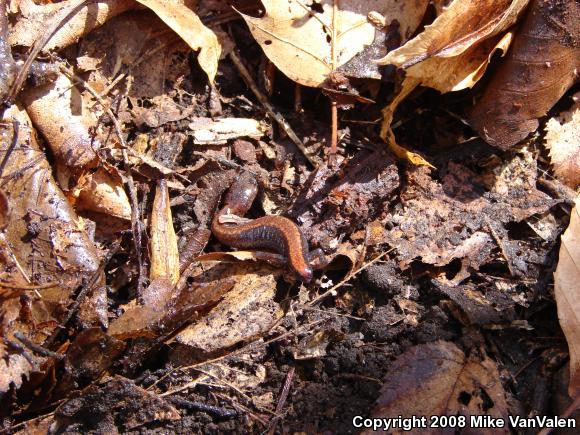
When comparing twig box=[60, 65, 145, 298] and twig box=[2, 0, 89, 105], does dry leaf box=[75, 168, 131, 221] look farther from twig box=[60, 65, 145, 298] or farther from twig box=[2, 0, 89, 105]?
twig box=[2, 0, 89, 105]

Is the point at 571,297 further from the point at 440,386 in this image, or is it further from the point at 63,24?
the point at 63,24

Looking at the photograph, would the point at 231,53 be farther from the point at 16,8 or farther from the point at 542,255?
the point at 542,255

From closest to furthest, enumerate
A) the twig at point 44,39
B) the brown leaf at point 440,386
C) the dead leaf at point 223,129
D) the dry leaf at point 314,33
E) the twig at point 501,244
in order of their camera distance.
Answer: the brown leaf at point 440,386
the twig at point 501,244
the twig at point 44,39
the dry leaf at point 314,33
the dead leaf at point 223,129

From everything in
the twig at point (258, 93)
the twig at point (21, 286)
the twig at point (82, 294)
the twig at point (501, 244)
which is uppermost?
the twig at point (258, 93)

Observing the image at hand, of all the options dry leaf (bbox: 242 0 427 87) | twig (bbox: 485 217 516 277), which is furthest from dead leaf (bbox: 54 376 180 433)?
dry leaf (bbox: 242 0 427 87)

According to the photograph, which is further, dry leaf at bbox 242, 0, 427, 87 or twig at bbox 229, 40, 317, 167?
twig at bbox 229, 40, 317, 167

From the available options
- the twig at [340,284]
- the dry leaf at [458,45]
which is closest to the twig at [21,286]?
the twig at [340,284]

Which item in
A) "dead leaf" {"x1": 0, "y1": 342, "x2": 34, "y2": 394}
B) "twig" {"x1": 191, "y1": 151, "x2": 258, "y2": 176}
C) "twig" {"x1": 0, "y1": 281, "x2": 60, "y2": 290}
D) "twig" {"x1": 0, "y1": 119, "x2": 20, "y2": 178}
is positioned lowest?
"dead leaf" {"x1": 0, "y1": 342, "x2": 34, "y2": 394}

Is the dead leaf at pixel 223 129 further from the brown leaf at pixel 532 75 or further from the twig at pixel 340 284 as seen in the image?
the brown leaf at pixel 532 75
